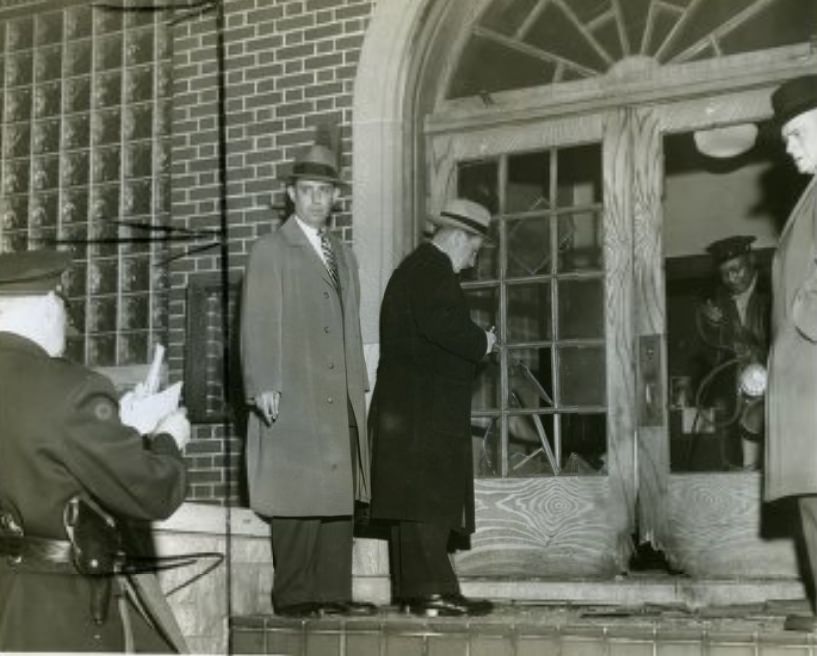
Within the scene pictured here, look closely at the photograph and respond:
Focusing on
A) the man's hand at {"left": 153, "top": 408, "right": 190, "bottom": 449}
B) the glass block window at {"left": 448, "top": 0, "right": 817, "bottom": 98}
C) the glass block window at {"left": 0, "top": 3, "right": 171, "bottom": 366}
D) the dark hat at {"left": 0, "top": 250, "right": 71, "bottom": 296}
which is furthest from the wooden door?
the dark hat at {"left": 0, "top": 250, "right": 71, "bottom": 296}

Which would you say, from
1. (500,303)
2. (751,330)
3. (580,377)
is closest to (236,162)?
(500,303)

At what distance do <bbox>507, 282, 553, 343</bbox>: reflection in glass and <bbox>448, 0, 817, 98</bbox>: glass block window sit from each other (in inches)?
38.3

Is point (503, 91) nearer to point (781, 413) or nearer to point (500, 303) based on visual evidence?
point (500, 303)

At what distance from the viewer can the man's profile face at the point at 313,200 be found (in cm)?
481

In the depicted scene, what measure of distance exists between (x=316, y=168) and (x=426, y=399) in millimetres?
1076

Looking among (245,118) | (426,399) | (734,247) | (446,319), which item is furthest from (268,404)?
(734,247)

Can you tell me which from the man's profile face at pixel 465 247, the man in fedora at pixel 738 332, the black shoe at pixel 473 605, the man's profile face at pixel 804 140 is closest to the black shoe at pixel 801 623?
the black shoe at pixel 473 605

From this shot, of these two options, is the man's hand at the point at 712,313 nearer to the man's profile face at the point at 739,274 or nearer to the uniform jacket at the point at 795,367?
the man's profile face at the point at 739,274

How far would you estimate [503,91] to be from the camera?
18.2 ft

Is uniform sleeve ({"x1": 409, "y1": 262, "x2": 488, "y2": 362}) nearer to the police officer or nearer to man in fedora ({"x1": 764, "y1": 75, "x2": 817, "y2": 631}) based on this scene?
man in fedora ({"x1": 764, "y1": 75, "x2": 817, "y2": 631})

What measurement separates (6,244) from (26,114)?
0.76m

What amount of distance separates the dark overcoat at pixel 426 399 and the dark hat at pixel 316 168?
485 millimetres

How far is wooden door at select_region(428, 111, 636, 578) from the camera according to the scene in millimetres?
5125

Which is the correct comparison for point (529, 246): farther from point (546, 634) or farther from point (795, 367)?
point (546, 634)
